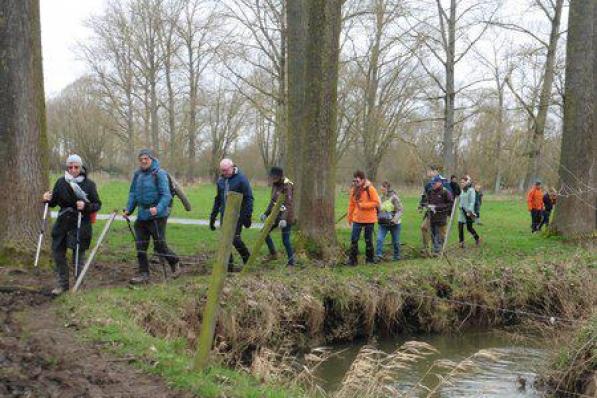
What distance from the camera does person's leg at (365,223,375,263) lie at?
12297 millimetres

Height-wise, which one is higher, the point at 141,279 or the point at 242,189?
→ the point at 242,189

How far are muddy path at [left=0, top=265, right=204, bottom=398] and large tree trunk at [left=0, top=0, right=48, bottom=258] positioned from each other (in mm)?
2047

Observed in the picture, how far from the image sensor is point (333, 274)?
1069 centimetres

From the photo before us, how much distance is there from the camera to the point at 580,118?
1588cm

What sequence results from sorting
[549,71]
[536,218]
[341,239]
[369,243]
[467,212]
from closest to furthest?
[369,243]
[341,239]
[467,212]
[536,218]
[549,71]

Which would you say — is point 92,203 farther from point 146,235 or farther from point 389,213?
point 389,213

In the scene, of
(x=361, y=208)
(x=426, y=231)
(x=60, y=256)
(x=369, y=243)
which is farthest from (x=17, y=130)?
(x=426, y=231)

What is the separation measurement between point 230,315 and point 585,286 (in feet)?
21.5

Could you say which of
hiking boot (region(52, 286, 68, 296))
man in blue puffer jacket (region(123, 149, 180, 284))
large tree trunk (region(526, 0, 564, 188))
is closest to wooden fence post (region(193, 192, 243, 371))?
hiking boot (region(52, 286, 68, 296))

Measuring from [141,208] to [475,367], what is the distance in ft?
17.4

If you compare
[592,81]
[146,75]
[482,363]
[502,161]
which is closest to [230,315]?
[482,363]

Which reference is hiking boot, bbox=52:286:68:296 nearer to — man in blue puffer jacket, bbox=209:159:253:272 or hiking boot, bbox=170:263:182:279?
hiking boot, bbox=170:263:182:279

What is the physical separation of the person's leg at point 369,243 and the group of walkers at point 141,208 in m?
1.77

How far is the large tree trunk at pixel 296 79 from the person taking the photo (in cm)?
1556
